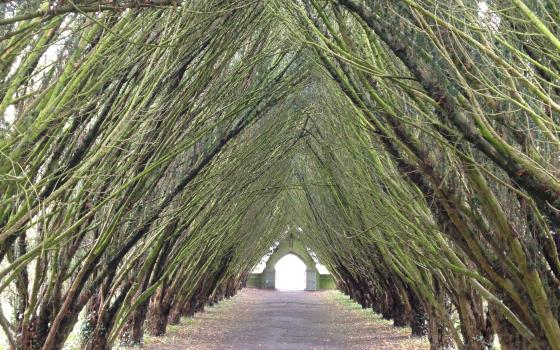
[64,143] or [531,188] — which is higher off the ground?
[64,143]

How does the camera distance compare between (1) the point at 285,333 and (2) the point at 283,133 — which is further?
(1) the point at 285,333

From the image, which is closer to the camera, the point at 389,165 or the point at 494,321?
the point at 494,321

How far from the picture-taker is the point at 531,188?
4680 mm

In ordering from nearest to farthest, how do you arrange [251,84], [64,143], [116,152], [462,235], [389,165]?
[462,235], [64,143], [116,152], [389,165], [251,84]

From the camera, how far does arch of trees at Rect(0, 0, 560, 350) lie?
16.2 ft

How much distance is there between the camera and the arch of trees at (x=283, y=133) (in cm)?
493

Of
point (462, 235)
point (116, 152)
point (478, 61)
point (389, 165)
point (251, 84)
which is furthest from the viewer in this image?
point (251, 84)

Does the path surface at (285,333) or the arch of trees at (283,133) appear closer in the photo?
the arch of trees at (283,133)

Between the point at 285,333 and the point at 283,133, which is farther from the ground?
the point at 283,133

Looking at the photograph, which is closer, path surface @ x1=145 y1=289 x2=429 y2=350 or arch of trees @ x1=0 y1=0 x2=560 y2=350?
arch of trees @ x1=0 y1=0 x2=560 y2=350

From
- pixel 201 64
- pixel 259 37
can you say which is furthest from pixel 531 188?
pixel 259 37

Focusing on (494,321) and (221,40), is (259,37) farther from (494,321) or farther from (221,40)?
(494,321)

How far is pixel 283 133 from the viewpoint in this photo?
47.9ft

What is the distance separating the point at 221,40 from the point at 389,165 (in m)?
2.86
